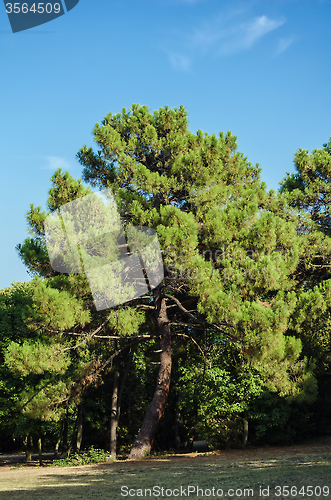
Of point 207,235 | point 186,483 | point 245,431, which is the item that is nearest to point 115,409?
point 245,431

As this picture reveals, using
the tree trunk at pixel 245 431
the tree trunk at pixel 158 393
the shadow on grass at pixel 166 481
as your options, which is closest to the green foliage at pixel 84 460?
the tree trunk at pixel 158 393

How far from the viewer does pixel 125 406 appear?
20.0m

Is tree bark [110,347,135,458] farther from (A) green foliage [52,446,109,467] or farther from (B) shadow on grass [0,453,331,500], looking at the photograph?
(B) shadow on grass [0,453,331,500]

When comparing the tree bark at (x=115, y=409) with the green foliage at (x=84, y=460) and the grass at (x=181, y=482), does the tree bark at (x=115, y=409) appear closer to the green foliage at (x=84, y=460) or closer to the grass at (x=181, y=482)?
the green foliage at (x=84, y=460)

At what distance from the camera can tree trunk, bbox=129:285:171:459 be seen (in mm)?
12742

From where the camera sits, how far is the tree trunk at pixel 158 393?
12.7m

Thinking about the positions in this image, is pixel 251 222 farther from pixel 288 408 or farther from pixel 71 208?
pixel 288 408

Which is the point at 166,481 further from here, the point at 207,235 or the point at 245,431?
the point at 245,431

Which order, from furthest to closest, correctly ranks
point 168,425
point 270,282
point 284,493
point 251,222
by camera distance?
point 168,425 → point 251,222 → point 270,282 → point 284,493

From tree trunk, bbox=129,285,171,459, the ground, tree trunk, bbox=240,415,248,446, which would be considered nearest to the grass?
the ground

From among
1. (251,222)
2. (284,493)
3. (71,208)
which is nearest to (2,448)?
(71,208)

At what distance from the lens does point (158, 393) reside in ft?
43.5

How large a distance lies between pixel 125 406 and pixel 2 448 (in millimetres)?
15877

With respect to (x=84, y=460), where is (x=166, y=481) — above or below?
above
